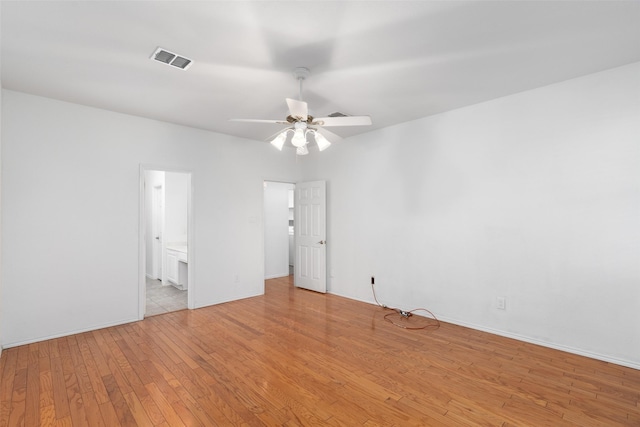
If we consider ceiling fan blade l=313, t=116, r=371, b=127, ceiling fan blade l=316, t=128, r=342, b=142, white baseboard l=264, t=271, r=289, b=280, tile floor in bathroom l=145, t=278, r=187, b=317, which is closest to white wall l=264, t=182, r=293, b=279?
white baseboard l=264, t=271, r=289, b=280

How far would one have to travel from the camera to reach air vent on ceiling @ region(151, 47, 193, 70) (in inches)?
96.4

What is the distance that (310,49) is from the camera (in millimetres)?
2396

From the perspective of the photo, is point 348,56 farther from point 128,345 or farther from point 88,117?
point 128,345

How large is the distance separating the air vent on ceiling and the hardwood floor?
9.35ft

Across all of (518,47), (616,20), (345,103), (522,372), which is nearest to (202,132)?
(345,103)

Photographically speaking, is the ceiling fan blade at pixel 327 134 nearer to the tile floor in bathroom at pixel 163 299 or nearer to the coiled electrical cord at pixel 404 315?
the coiled electrical cord at pixel 404 315

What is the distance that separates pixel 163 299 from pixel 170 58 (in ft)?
13.1

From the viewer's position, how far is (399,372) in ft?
8.63

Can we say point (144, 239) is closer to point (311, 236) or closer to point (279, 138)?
point (279, 138)

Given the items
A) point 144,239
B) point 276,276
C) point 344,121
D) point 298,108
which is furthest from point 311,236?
point 298,108

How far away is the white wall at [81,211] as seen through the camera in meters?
3.18

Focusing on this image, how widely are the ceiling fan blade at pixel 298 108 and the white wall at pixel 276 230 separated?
4.16 metres

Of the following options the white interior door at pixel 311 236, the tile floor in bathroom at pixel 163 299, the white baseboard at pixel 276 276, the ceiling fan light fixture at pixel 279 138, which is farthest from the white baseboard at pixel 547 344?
the tile floor in bathroom at pixel 163 299

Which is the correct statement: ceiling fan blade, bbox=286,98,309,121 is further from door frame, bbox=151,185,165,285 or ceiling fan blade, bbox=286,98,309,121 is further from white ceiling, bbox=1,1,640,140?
door frame, bbox=151,185,165,285
